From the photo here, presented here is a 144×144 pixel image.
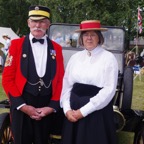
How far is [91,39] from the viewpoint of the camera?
2.88 meters

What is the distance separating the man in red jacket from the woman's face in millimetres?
351

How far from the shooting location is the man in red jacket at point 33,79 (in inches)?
115

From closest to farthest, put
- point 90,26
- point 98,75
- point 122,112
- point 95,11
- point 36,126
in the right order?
1. point 98,75
2. point 90,26
3. point 36,126
4. point 122,112
5. point 95,11

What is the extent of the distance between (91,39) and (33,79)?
641 millimetres

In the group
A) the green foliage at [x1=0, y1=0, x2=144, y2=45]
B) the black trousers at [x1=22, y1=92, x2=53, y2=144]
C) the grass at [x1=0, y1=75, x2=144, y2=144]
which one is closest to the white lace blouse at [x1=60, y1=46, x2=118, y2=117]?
the black trousers at [x1=22, y1=92, x2=53, y2=144]

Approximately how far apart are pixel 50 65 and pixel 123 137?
2.37 m

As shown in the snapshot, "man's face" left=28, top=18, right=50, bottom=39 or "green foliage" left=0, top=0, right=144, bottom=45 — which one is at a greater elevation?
"green foliage" left=0, top=0, right=144, bottom=45

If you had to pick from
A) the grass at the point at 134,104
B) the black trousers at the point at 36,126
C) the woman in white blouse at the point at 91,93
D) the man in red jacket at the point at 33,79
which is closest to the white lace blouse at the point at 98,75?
the woman in white blouse at the point at 91,93

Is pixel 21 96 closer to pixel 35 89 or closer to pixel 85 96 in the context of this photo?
pixel 35 89

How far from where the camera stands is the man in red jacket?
293 centimetres

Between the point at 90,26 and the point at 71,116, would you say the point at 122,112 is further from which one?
the point at 90,26

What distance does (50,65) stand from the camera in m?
3.01

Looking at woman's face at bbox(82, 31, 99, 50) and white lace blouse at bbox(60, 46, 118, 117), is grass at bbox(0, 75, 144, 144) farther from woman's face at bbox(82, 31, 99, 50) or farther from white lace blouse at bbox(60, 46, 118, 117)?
woman's face at bbox(82, 31, 99, 50)

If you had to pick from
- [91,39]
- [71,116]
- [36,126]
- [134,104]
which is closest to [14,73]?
[36,126]
